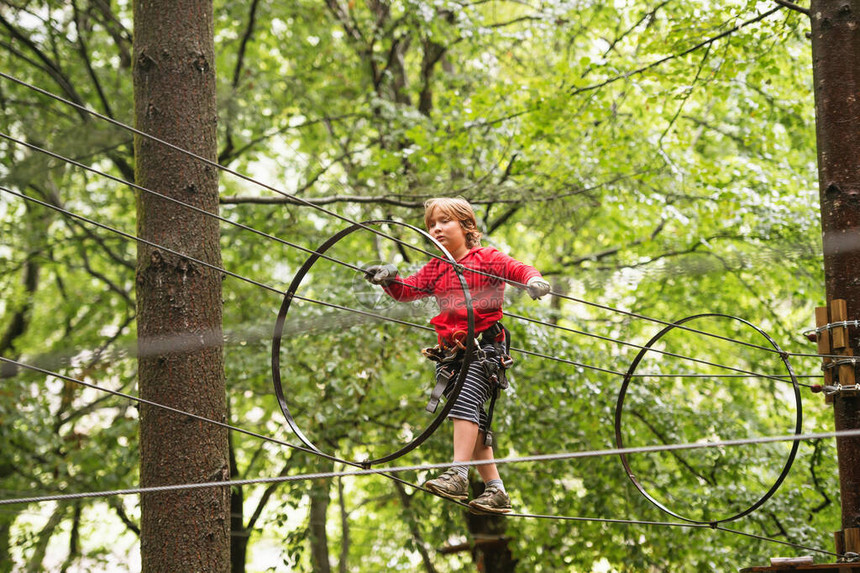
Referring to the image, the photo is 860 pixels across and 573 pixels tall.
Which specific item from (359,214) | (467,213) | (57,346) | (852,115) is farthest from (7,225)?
(852,115)

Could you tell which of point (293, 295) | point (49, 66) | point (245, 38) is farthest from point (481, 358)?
point (49, 66)

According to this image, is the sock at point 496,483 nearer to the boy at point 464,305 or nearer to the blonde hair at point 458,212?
the boy at point 464,305

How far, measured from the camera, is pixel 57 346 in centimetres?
886

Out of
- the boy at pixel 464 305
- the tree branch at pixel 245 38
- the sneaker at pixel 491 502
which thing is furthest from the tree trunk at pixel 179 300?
the tree branch at pixel 245 38

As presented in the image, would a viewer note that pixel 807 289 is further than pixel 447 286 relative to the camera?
Yes

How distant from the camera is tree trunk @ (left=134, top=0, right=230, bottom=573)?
3014 mm

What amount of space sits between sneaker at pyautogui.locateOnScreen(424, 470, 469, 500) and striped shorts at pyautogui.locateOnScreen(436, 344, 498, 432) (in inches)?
8.7

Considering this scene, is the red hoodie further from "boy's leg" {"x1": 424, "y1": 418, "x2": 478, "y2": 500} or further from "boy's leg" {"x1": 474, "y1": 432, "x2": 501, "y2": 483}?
"boy's leg" {"x1": 474, "y1": 432, "x2": 501, "y2": 483}

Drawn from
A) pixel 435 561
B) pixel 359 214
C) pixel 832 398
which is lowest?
pixel 435 561

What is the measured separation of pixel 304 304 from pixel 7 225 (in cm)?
389

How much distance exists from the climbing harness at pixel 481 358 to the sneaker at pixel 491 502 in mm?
215

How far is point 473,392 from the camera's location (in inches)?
118

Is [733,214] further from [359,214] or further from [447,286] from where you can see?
[447,286]

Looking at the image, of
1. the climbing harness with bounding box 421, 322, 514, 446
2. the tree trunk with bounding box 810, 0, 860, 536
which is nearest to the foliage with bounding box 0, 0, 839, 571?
the tree trunk with bounding box 810, 0, 860, 536
